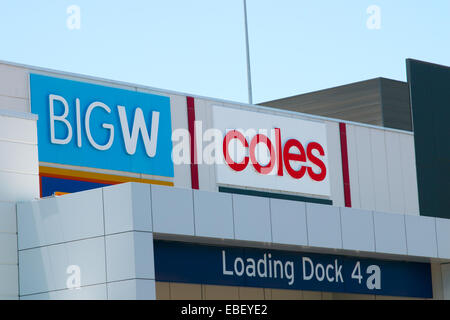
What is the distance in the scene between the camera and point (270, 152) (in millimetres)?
25688

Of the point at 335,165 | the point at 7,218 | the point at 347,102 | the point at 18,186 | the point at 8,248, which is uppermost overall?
the point at 347,102

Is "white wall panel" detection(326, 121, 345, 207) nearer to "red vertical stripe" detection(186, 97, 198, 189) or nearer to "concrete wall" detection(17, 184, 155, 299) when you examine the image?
"red vertical stripe" detection(186, 97, 198, 189)

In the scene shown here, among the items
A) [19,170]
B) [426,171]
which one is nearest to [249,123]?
[426,171]

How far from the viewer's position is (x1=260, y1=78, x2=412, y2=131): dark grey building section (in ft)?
105

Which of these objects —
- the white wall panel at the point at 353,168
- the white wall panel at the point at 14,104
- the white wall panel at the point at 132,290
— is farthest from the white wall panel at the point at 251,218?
the white wall panel at the point at 353,168

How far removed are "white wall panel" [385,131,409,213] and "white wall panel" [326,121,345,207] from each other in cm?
177

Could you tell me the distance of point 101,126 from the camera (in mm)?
22250

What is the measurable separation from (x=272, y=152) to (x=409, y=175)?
494 centimetres

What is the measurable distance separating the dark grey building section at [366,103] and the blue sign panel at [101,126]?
33.1 ft

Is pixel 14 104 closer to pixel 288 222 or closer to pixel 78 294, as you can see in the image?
pixel 78 294

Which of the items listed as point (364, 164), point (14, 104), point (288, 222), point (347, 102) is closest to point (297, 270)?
point (288, 222)

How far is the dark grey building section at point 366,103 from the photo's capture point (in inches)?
1265

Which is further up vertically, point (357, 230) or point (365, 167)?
point (365, 167)
